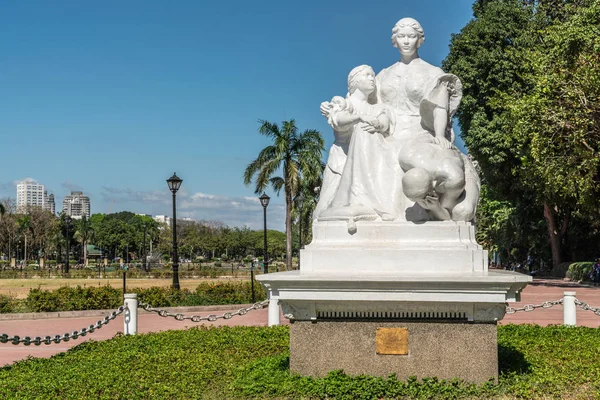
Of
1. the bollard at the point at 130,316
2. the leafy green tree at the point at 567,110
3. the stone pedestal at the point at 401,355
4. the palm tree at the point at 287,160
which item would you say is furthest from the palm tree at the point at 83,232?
the stone pedestal at the point at 401,355

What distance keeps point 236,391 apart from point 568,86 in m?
16.7

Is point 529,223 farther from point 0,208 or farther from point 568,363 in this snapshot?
point 0,208

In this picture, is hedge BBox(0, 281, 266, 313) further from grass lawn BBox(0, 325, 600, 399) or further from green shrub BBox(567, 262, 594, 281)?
green shrub BBox(567, 262, 594, 281)

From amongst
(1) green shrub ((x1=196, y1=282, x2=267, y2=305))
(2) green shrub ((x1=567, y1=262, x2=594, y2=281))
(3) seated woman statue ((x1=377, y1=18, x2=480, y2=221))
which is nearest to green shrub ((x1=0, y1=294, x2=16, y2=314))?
(1) green shrub ((x1=196, y1=282, x2=267, y2=305))

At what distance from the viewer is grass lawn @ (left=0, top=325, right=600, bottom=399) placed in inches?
229

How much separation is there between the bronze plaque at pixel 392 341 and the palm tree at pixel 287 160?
23.8 meters

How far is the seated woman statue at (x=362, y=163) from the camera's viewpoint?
6.71 metres

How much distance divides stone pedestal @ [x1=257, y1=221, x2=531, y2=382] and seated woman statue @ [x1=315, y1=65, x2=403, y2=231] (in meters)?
0.39

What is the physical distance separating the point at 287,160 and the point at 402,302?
24906mm

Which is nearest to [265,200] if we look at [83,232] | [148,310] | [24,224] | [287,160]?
[287,160]

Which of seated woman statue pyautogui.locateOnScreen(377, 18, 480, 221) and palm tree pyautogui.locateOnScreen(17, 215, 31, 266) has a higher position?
palm tree pyautogui.locateOnScreen(17, 215, 31, 266)

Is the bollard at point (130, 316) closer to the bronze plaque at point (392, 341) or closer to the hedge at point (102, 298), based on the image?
the bronze plaque at point (392, 341)

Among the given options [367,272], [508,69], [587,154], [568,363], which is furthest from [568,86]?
[367,272]

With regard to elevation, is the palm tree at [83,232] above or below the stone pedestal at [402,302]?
above
